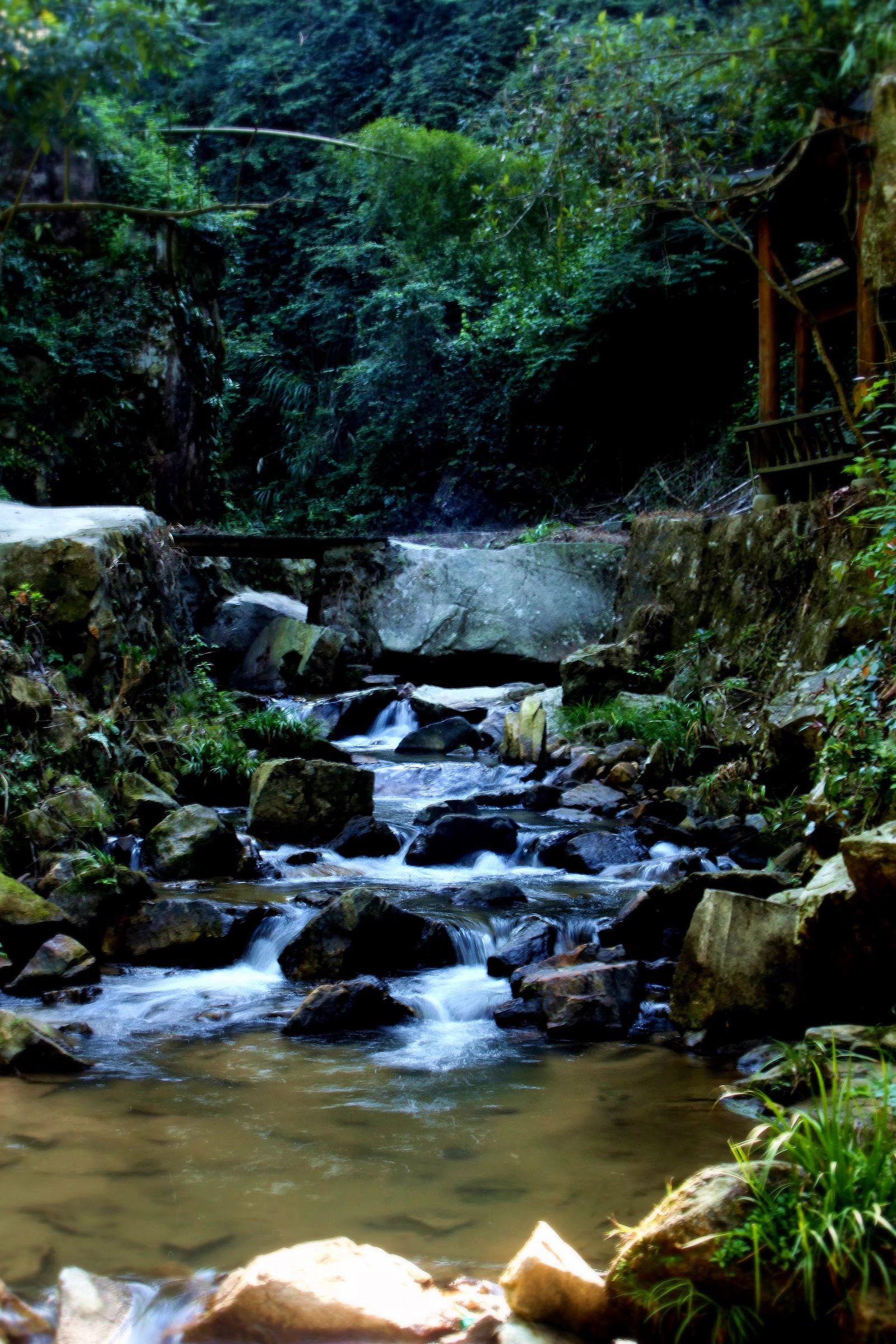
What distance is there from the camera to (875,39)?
231 centimetres

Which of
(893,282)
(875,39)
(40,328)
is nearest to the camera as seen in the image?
(875,39)

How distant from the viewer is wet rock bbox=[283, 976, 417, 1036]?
455cm

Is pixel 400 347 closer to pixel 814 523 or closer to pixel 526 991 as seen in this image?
pixel 814 523

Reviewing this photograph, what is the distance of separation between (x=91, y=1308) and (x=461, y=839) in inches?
205

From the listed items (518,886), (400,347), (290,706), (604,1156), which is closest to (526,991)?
(604,1156)

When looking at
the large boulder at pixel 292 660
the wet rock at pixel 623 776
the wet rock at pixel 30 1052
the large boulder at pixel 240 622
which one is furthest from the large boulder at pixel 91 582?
the large boulder at pixel 240 622

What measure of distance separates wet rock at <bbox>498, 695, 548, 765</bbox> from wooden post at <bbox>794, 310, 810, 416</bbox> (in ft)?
13.0

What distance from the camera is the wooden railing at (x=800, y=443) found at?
905cm

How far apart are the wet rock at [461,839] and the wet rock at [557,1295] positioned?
504 cm

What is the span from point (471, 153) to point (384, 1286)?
11066 millimetres

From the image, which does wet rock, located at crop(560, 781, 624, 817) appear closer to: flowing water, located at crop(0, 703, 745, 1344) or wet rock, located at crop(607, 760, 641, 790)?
wet rock, located at crop(607, 760, 641, 790)

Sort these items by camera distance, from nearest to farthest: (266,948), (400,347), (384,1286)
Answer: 1. (384,1286)
2. (266,948)
3. (400,347)

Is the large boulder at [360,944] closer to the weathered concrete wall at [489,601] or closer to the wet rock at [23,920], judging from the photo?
the wet rock at [23,920]

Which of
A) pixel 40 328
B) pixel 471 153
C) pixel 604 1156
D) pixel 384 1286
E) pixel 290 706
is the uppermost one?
pixel 471 153
